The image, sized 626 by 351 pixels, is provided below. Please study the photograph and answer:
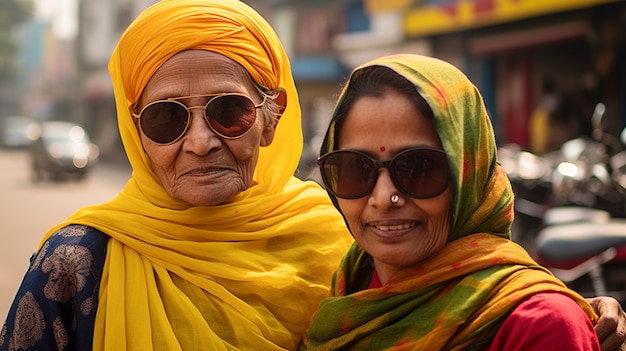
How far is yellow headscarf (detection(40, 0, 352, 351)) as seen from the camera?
1.99 metres

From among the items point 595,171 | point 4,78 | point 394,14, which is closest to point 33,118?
point 4,78

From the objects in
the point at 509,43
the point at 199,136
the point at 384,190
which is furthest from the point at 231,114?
the point at 509,43

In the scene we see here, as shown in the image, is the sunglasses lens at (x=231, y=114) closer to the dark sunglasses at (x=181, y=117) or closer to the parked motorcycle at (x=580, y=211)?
the dark sunglasses at (x=181, y=117)

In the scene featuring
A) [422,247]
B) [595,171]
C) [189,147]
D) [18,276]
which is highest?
[189,147]

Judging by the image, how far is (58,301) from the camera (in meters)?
1.95

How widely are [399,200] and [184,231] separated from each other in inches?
26.0

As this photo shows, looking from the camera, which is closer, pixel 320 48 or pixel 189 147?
pixel 189 147

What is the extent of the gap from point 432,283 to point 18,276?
7.56 metres

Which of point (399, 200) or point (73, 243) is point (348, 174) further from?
point (73, 243)

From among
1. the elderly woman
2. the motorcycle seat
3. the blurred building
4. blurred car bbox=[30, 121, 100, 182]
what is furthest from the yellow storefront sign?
the elderly woman

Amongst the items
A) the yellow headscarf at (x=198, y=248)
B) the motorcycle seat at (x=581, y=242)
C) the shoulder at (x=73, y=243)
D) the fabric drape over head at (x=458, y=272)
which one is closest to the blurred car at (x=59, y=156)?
the motorcycle seat at (x=581, y=242)

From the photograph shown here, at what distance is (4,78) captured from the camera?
53844 mm

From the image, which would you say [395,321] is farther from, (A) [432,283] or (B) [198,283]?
(B) [198,283]

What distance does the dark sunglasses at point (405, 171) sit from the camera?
5.57ft
